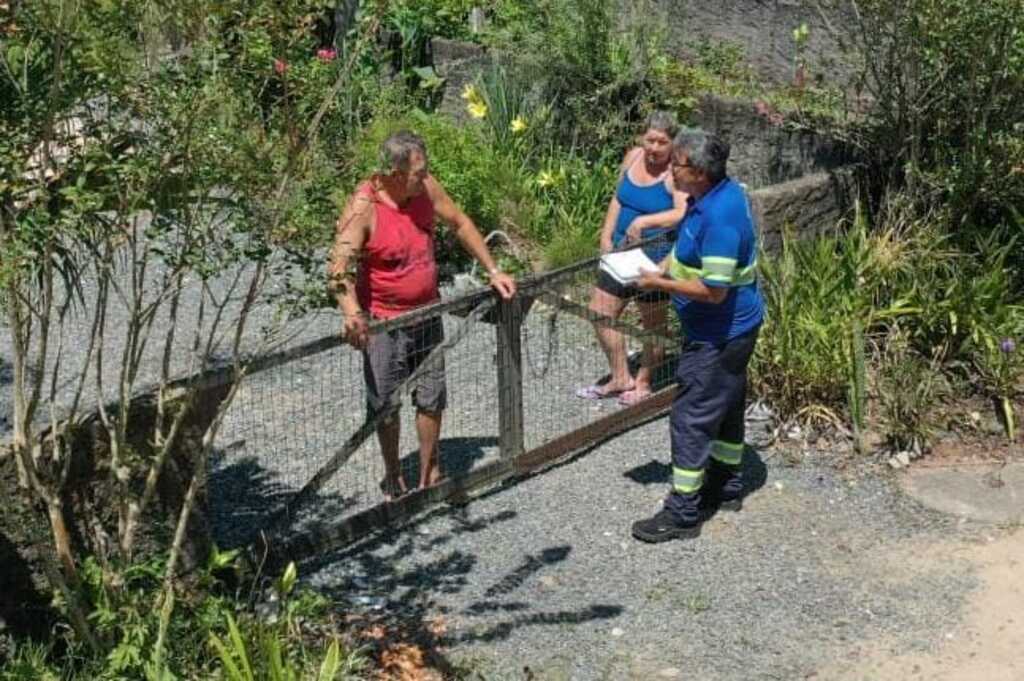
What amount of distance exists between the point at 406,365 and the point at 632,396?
1551 mm

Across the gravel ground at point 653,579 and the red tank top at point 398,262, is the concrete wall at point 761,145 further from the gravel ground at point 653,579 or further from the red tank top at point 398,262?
the red tank top at point 398,262

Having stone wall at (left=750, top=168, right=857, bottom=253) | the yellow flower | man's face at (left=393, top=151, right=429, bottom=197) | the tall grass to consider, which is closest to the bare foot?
man's face at (left=393, top=151, right=429, bottom=197)

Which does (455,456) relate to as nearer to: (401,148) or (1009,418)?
(401,148)

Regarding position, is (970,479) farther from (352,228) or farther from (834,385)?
(352,228)

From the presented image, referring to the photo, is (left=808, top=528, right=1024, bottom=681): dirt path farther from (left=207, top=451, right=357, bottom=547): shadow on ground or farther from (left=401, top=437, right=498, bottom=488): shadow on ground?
(left=207, top=451, right=357, bottom=547): shadow on ground

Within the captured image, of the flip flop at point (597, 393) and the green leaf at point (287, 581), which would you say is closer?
the green leaf at point (287, 581)

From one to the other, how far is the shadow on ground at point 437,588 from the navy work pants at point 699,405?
1.83ft

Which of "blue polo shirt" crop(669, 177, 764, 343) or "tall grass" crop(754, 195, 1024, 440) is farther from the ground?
"blue polo shirt" crop(669, 177, 764, 343)

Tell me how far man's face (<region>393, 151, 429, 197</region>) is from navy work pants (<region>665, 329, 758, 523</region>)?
128cm

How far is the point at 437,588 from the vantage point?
19.0 ft

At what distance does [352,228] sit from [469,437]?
1608mm

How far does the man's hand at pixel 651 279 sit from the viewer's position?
6016 mm

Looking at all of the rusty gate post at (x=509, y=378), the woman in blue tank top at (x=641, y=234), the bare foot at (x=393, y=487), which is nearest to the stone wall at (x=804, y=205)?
the woman in blue tank top at (x=641, y=234)

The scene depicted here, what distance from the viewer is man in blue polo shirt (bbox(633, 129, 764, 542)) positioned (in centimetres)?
580
